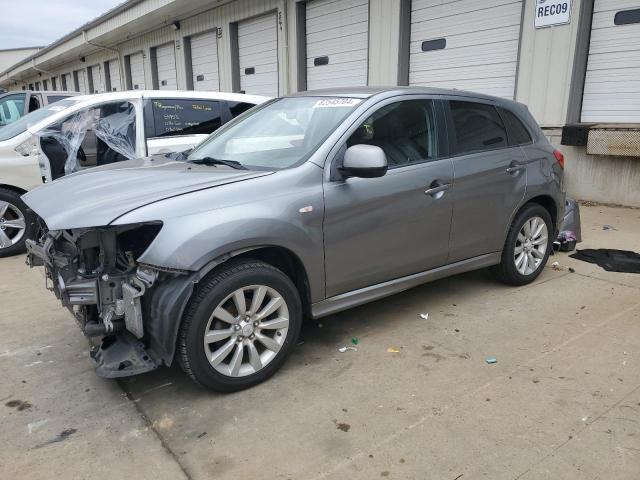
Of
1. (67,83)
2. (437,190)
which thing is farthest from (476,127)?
(67,83)

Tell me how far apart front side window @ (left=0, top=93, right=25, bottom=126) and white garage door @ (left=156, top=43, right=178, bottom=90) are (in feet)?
29.4

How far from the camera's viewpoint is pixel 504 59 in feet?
29.6

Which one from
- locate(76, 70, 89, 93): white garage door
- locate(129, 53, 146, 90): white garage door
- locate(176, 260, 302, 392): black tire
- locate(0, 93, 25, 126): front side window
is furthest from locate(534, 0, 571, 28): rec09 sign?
locate(76, 70, 89, 93): white garage door

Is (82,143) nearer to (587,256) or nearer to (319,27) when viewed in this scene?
(587,256)

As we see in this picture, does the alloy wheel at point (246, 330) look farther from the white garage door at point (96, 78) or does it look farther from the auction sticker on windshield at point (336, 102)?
the white garage door at point (96, 78)

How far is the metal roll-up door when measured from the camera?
11383 millimetres

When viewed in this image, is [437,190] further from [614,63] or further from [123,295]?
[614,63]

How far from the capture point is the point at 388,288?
365 centimetres

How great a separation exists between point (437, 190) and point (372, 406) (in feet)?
5.41

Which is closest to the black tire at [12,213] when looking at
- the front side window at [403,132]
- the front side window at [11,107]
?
the front side window at [403,132]

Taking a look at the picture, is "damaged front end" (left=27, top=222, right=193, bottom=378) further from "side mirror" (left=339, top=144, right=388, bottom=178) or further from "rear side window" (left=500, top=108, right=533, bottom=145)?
"rear side window" (left=500, top=108, right=533, bottom=145)

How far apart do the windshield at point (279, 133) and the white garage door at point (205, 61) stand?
43.1 feet

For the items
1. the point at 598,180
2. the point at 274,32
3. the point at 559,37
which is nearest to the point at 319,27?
the point at 274,32

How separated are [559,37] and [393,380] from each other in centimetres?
714
